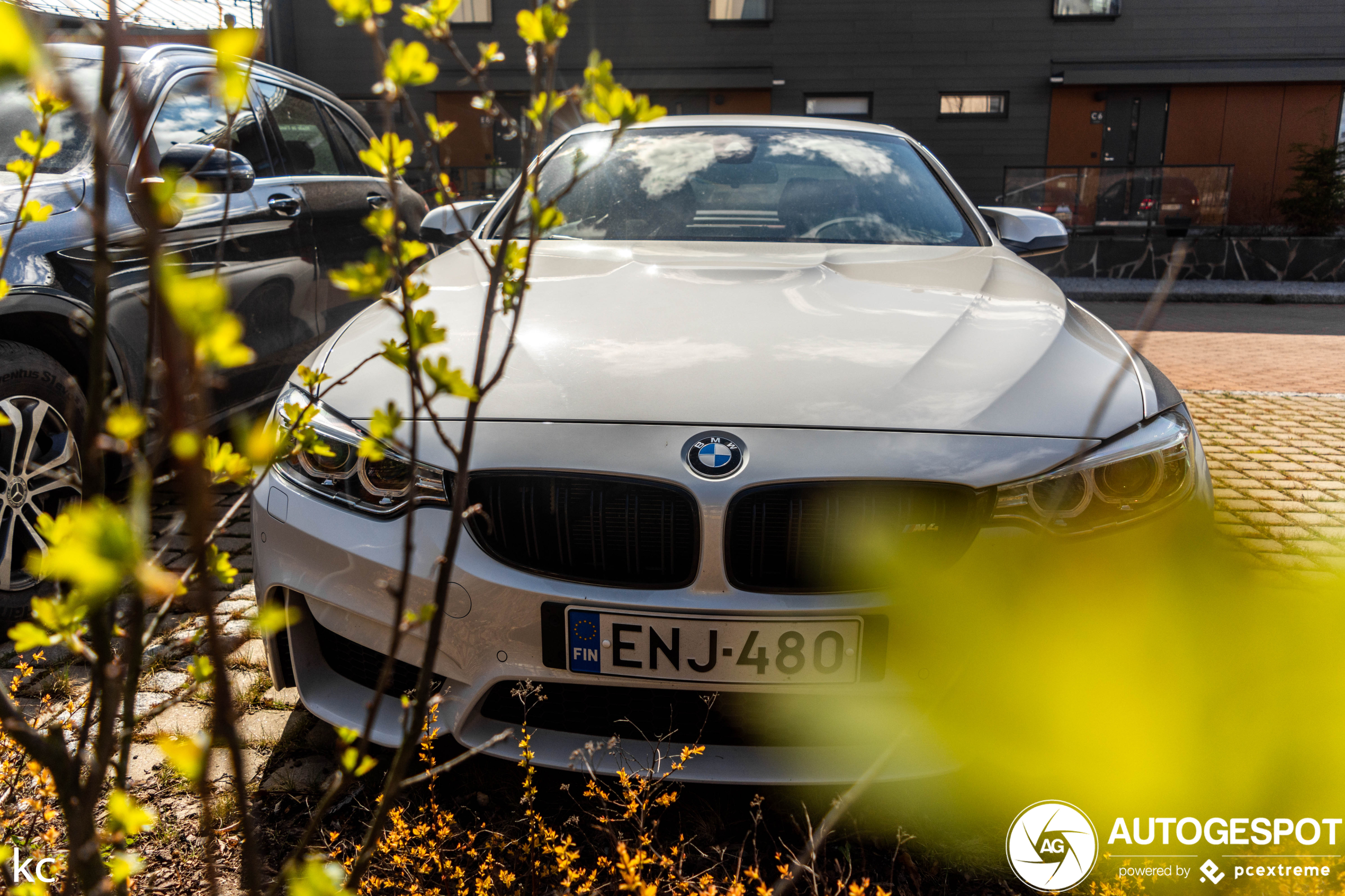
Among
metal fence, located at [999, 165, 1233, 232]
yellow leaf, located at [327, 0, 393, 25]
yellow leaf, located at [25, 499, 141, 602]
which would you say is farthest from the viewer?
metal fence, located at [999, 165, 1233, 232]

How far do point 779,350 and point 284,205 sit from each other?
264 centimetres

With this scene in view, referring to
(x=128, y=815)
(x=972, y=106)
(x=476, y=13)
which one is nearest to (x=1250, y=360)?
(x=128, y=815)

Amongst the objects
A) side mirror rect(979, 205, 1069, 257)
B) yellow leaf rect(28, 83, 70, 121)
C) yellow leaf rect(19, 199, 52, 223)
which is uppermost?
yellow leaf rect(28, 83, 70, 121)

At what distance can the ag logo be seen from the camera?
5.72 feet

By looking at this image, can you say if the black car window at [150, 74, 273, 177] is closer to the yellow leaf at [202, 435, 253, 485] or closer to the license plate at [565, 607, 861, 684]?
the license plate at [565, 607, 861, 684]

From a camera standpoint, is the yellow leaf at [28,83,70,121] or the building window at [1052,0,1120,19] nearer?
the yellow leaf at [28,83,70,121]

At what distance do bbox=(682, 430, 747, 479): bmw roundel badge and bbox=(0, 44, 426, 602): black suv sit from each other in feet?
3.31

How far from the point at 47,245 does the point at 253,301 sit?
3.03 feet

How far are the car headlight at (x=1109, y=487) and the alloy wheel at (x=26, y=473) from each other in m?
2.32

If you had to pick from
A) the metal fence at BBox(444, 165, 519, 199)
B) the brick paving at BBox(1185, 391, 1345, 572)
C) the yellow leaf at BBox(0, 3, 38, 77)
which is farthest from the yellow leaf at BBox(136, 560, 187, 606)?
the metal fence at BBox(444, 165, 519, 199)

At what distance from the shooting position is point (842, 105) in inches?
696

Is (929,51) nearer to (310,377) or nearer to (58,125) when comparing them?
(58,125)

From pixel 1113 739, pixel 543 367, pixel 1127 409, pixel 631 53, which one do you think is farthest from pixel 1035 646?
pixel 631 53

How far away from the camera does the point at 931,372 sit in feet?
6.26
